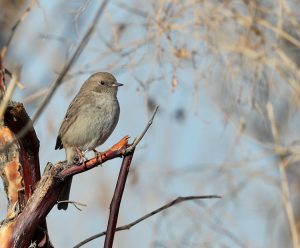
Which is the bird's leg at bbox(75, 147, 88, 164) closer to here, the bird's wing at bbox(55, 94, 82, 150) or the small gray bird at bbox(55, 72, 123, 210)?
the small gray bird at bbox(55, 72, 123, 210)

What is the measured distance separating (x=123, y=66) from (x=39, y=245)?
2.10m

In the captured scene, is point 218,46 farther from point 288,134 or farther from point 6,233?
point 6,233

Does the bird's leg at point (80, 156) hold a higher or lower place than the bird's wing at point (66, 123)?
lower

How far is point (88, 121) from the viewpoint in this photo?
5.84 m

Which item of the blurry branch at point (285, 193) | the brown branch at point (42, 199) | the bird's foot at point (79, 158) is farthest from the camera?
the blurry branch at point (285, 193)

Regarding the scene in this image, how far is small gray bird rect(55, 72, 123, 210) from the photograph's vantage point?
5.77 metres

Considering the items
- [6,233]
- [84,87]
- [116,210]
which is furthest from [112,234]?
[84,87]

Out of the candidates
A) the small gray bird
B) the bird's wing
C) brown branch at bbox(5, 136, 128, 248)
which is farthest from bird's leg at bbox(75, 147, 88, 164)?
the bird's wing

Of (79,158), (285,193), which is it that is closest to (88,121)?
(79,158)

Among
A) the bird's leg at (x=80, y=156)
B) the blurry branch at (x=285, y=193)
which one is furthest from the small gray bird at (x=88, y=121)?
the blurry branch at (x=285, y=193)

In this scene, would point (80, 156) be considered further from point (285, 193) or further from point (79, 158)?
point (285, 193)

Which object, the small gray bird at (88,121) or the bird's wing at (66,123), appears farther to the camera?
the bird's wing at (66,123)

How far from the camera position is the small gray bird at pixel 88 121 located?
5.77 metres

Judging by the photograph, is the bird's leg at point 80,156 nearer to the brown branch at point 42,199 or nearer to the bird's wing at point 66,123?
the brown branch at point 42,199
